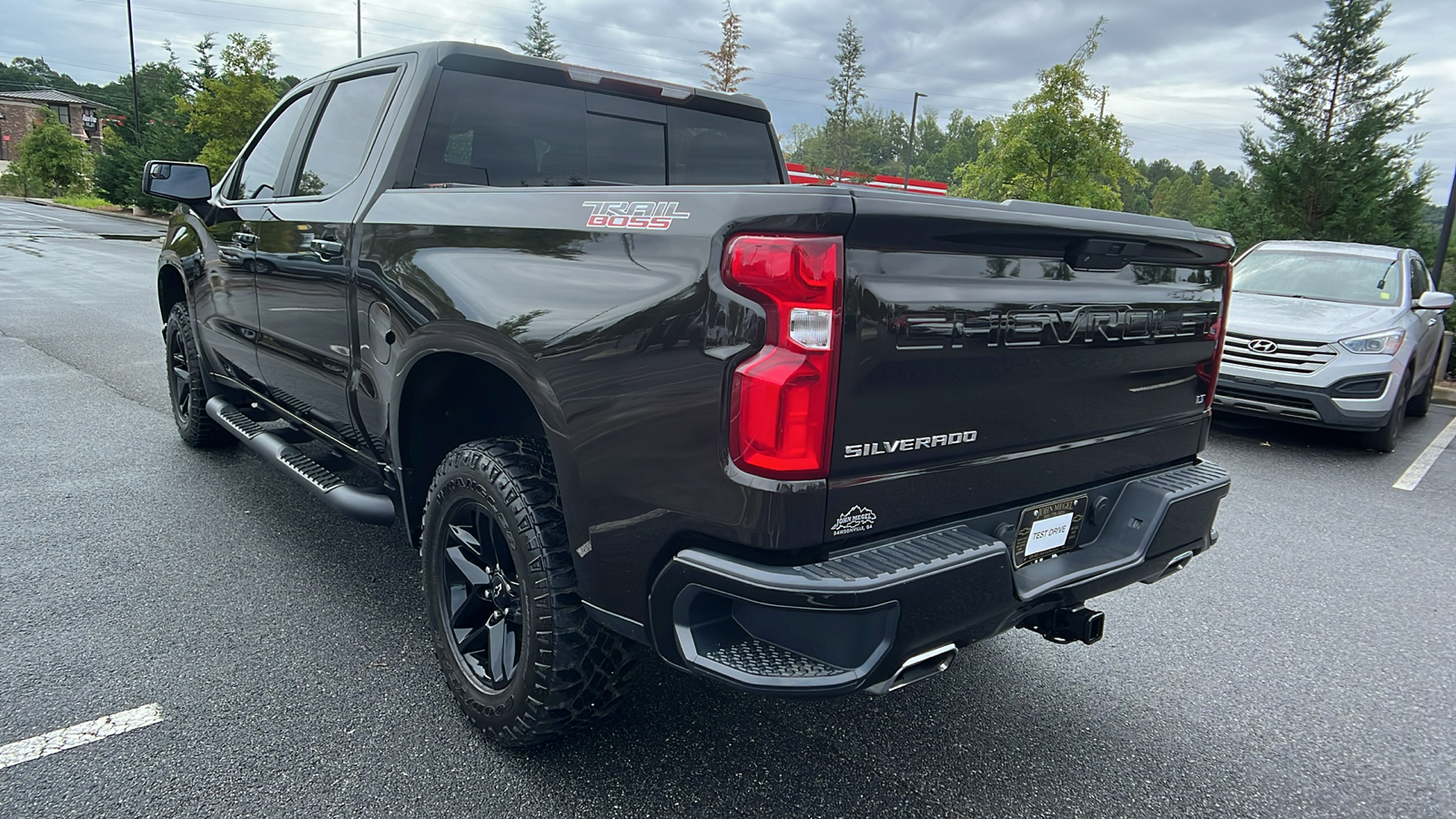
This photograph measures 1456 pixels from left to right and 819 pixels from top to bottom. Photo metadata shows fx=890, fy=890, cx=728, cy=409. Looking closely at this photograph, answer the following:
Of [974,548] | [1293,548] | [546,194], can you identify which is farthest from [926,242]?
[1293,548]

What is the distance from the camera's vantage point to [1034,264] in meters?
2.17

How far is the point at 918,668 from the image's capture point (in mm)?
2000

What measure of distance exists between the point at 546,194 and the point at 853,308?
962 mm

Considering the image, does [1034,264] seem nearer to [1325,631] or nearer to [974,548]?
[974,548]

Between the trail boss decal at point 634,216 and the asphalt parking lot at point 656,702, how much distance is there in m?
1.47

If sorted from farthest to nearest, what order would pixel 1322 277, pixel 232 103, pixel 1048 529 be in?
pixel 232 103 < pixel 1322 277 < pixel 1048 529

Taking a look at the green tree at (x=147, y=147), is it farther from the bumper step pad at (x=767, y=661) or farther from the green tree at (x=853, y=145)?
the bumper step pad at (x=767, y=661)

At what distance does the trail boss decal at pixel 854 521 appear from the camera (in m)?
1.89

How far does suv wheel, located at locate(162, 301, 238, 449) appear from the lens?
487 cm

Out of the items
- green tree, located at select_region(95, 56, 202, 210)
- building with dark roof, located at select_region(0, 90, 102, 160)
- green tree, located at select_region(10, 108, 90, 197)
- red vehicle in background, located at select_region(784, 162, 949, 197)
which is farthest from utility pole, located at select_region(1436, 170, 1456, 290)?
building with dark roof, located at select_region(0, 90, 102, 160)

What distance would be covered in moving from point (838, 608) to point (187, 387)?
187 inches

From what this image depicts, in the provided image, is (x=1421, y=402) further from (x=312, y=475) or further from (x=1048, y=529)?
(x=312, y=475)

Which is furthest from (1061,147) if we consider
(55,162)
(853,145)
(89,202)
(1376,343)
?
(55,162)

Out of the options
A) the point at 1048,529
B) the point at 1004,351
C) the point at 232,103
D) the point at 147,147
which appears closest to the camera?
the point at 1004,351
